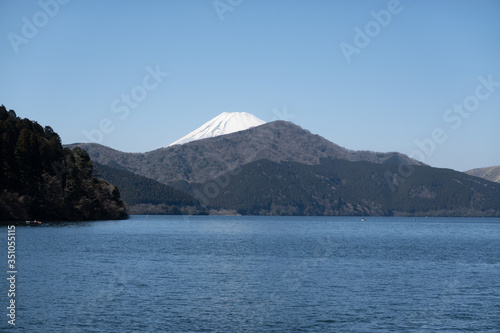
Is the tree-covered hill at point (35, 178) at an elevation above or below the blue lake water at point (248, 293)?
above

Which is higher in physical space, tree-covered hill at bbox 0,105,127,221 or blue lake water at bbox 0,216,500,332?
tree-covered hill at bbox 0,105,127,221

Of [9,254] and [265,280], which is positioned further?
[9,254]

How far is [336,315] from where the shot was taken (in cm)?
4209

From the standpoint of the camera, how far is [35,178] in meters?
174

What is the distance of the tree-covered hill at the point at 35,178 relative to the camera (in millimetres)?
163625

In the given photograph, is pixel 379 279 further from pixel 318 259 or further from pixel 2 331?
pixel 2 331

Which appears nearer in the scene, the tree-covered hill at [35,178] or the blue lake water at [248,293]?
the blue lake water at [248,293]

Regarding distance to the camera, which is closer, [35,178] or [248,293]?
[248,293]

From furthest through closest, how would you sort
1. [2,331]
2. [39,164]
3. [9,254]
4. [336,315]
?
[39,164]
[9,254]
[336,315]
[2,331]

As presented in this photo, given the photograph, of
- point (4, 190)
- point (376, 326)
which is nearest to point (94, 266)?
point (376, 326)

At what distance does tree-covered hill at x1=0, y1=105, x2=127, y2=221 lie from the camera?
164m

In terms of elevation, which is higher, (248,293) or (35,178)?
(35,178)

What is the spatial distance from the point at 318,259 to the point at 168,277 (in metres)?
30.0

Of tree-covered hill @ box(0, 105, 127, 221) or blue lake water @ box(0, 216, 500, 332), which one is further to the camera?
tree-covered hill @ box(0, 105, 127, 221)
